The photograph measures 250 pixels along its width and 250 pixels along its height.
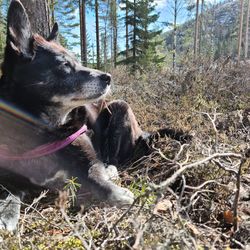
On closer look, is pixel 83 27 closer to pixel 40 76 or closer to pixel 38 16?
pixel 38 16

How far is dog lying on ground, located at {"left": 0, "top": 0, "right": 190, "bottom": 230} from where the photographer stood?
3281 mm

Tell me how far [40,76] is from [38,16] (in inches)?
97.9

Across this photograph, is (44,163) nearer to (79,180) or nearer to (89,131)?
(79,180)

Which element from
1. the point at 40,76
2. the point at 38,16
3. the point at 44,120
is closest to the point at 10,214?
the point at 44,120

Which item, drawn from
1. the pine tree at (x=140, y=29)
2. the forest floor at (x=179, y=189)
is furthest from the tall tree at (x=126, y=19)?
the forest floor at (x=179, y=189)

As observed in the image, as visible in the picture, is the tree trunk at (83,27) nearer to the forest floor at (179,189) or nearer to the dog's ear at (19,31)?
the forest floor at (179,189)

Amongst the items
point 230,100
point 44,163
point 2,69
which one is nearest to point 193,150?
point 44,163

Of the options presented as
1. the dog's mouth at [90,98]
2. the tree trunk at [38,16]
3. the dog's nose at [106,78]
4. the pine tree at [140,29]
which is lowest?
the pine tree at [140,29]

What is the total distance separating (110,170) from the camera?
403cm

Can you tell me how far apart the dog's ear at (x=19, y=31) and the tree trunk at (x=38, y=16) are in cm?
212

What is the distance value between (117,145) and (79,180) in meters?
1.02

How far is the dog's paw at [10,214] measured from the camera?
2609mm

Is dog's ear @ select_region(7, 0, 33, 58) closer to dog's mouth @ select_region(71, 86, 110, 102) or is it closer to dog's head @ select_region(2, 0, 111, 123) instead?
dog's head @ select_region(2, 0, 111, 123)

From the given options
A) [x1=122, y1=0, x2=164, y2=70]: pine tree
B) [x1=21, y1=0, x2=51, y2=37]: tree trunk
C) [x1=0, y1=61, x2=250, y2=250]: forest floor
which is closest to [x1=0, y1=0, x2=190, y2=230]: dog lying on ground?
[x1=0, y1=61, x2=250, y2=250]: forest floor
